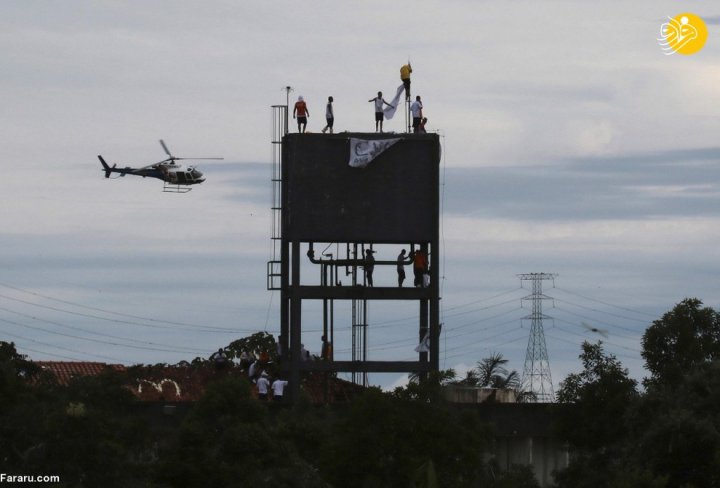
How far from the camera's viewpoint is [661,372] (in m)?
53.8

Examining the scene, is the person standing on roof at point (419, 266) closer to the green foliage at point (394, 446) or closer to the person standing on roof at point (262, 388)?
the person standing on roof at point (262, 388)

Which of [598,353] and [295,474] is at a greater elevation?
[598,353]

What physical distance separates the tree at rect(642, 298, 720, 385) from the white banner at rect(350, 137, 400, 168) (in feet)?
48.2

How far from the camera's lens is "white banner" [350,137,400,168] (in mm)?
63375

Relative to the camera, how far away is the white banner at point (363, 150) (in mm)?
63375

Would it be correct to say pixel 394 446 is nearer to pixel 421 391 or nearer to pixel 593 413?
pixel 421 391

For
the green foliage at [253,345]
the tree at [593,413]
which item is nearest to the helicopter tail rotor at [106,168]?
the green foliage at [253,345]

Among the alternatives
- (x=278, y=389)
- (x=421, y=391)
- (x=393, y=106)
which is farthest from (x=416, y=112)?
(x=421, y=391)

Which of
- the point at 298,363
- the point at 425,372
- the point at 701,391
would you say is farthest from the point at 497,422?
the point at 701,391

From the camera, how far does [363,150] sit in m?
63.5

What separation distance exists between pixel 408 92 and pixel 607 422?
1874 centimetres

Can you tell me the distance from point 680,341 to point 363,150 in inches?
630

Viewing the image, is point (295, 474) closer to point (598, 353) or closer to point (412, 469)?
point (412, 469)

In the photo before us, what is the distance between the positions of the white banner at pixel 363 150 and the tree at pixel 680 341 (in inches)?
579
